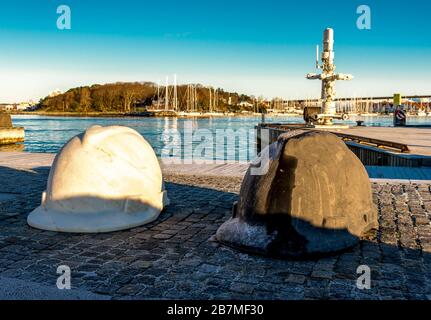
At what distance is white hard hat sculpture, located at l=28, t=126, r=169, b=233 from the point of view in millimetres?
6906

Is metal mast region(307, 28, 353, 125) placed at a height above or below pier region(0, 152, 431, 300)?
above

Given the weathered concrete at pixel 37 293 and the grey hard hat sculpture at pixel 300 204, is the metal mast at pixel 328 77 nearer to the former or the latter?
the grey hard hat sculpture at pixel 300 204

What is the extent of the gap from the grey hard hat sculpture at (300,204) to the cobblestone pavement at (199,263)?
0.21 meters

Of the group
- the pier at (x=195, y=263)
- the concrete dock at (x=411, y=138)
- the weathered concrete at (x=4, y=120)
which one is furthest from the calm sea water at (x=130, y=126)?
the pier at (x=195, y=263)

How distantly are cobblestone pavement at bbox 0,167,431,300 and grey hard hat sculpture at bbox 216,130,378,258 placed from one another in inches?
8.2

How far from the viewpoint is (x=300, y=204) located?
573 cm

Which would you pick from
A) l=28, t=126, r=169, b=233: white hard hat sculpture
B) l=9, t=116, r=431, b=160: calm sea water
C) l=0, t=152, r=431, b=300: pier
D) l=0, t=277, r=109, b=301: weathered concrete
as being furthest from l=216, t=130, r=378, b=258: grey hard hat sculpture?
l=9, t=116, r=431, b=160: calm sea water

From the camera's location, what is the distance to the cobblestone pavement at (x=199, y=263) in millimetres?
4551

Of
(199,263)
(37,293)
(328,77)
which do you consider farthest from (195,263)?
(328,77)

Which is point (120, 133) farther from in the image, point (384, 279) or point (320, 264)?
point (384, 279)

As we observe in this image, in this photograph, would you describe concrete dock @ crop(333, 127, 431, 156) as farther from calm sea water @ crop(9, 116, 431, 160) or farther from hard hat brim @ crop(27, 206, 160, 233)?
hard hat brim @ crop(27, 206, 160, 233)

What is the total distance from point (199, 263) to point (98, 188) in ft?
8.04

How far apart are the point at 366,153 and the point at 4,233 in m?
15.7

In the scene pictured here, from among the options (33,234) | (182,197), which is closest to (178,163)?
(182,197)
